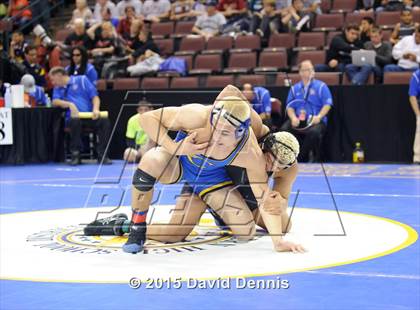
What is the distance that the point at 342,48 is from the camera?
14617 millimetres

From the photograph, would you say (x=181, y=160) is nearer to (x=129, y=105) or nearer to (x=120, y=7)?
(x=129, y=105)

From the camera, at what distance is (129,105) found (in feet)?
50.2

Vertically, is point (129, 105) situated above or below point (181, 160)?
below

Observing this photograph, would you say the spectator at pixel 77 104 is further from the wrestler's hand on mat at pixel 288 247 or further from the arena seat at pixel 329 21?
the wrestler's hand on mat at pixel 288 247

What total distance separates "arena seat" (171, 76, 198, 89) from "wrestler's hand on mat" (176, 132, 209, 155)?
9809mm

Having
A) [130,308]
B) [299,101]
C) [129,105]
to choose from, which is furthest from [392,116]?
[130,308]

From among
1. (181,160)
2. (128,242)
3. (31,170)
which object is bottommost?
(31,170)

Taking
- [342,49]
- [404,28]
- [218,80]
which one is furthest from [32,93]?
[404,28]

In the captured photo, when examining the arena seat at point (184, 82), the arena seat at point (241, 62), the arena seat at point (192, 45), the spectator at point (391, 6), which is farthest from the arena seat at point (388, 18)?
the arena seat at point (184, 82)

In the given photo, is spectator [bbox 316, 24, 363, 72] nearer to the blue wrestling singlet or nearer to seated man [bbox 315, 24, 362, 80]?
seated man [bbox 315, 24, 362, 80]

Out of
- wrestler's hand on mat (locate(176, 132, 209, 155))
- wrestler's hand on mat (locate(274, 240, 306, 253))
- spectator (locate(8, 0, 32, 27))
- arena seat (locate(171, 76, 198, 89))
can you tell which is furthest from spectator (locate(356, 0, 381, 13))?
wrestler's hand on mat (locate(176, 132, 209, 155))

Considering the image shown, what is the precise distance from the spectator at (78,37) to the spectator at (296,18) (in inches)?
185

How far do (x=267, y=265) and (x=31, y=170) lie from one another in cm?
912

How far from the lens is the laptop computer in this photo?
1402 centimetres
